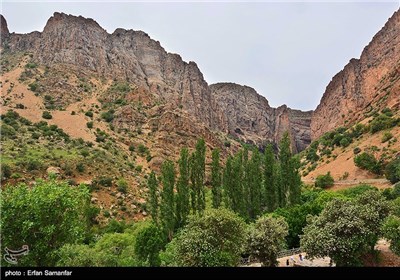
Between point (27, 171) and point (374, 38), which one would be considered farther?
point (374, 38)

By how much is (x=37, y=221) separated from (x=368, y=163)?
222 ft

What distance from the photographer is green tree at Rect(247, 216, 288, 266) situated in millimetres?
26109

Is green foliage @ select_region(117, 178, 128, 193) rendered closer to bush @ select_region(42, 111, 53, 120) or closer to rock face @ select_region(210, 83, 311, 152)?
bush @ select_region(42, 111, 53, 120)

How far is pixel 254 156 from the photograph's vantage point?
158 feet

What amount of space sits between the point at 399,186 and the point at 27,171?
5104 centimetres

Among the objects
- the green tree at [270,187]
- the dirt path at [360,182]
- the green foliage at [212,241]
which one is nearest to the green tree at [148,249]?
the green foliage at [212,241]

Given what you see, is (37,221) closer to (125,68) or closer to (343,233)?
(343,233)

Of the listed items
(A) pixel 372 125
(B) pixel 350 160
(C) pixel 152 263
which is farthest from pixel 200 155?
(A) pixel 372 125

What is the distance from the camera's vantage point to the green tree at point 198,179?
4294 centimetres

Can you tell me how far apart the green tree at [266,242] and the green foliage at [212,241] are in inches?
104

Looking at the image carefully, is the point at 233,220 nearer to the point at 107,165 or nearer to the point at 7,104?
the point at 107,165

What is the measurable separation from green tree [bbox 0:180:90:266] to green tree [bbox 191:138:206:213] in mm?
25732

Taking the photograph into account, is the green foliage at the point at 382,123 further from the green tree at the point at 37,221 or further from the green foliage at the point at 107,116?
the green tree at the point at 37,221

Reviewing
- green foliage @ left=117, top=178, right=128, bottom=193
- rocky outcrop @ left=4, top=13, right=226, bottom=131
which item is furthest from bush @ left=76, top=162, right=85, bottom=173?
rocky outcrop @ left=4, top=13, right=226, bottom=131
